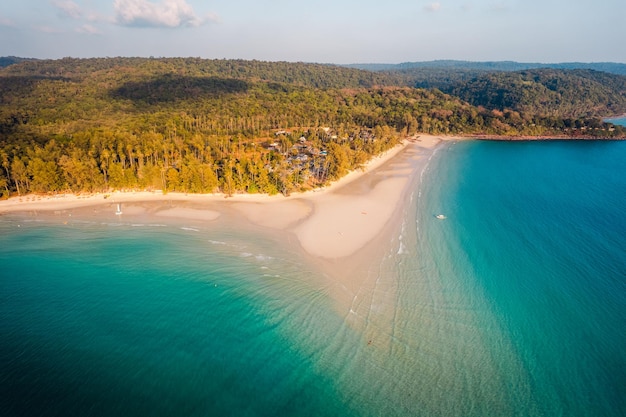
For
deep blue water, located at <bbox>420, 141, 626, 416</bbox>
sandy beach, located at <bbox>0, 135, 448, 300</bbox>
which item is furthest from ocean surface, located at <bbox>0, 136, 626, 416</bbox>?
sandy beach, located at <bbox>0, 135, 448, 300</bbox>

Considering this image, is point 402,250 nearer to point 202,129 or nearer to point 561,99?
point 202,129

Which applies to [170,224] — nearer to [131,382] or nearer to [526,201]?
[131,382]

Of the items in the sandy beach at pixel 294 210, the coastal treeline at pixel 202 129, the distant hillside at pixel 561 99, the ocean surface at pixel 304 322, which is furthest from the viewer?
the distant hillside at pixel 561 99

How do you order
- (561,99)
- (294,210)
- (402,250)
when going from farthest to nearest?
(561,99) < (294,210) < (402,250)

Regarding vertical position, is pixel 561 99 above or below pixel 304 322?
above

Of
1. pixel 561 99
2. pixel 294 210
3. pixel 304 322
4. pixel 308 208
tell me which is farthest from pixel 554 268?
pixel 561 99

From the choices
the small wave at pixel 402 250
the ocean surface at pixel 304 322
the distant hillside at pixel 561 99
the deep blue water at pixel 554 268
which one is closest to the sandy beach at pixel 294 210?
the ocean surface at pixel 304 322

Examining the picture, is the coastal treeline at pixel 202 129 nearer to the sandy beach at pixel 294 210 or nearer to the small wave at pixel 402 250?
the sandy beach at pixel 294 210
